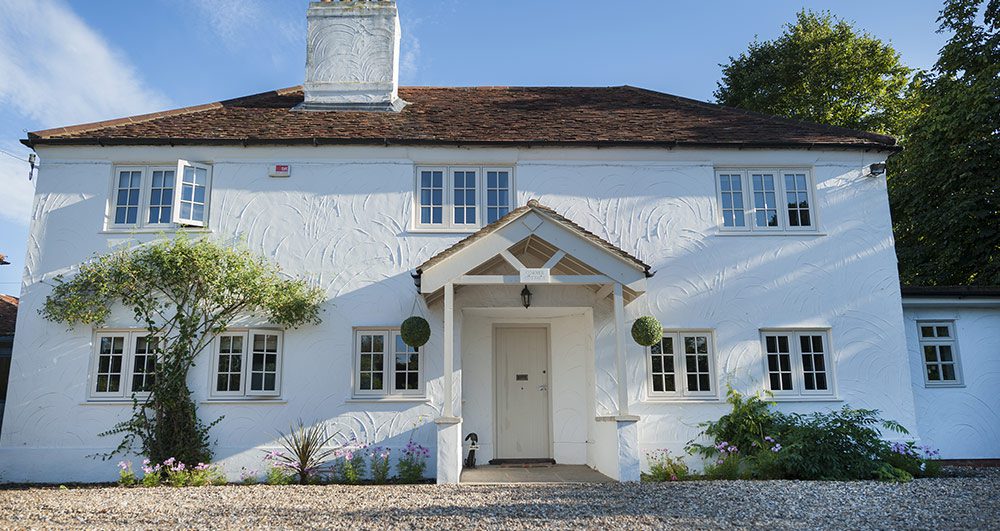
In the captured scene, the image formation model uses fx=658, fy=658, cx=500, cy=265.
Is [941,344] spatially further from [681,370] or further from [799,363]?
[681,370]

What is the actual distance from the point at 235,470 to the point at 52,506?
2984mm

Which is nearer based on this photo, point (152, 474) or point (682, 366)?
point (152, 474)

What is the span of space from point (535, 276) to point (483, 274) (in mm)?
1412

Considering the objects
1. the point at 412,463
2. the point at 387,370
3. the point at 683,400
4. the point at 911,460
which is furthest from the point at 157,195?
the point at 911,460

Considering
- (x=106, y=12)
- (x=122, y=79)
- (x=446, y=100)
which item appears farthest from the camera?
(x=446, y=100)

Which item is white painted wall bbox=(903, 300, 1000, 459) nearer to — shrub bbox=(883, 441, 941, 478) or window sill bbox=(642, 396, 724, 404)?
shrub bbox=(883, 441, 941, 478)

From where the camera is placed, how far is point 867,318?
37.2ft

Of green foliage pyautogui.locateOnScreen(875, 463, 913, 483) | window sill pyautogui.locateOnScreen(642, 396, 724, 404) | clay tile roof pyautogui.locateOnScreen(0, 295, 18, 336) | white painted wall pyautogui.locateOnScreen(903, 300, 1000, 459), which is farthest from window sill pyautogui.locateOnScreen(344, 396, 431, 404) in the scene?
white painted wall pyautogui.locateOnScreen(903, 300, 1000, 459)

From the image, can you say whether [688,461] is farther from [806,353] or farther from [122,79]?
[122,79]

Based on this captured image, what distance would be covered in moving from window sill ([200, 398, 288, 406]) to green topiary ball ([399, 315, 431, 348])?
2.33 m

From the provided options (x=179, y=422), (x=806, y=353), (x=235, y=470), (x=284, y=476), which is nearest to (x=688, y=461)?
(x=806, y=353)

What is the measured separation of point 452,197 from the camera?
38.3ft

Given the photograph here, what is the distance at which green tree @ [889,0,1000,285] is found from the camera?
15500 millimetres

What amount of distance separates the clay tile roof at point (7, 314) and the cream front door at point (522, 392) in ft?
34.2
